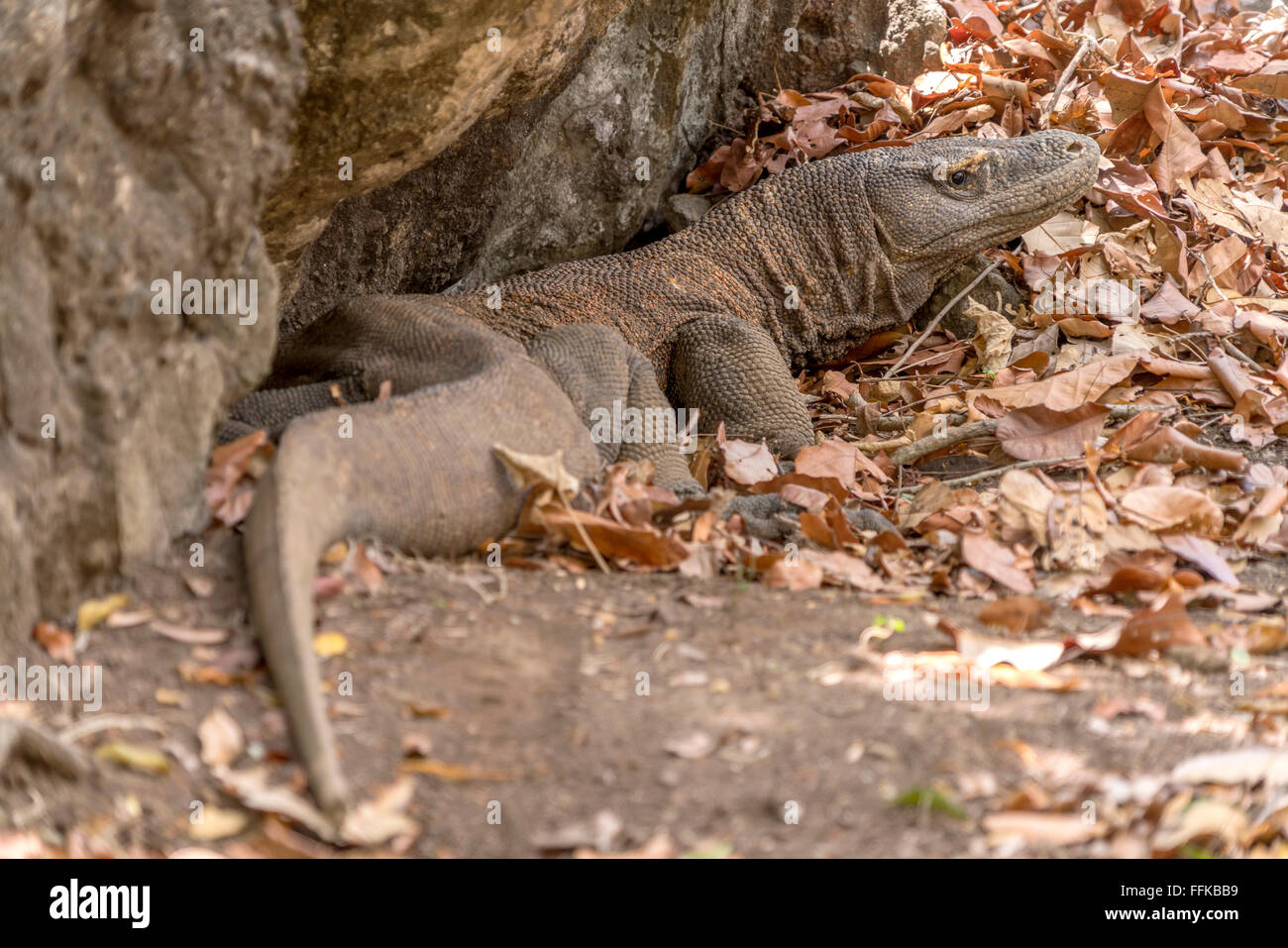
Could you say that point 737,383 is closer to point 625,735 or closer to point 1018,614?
point 1018,614

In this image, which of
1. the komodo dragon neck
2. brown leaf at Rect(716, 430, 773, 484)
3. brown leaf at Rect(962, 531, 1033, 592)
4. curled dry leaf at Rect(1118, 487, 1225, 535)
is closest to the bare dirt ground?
brown leaf at Rect(962, 531, 1033, 592)

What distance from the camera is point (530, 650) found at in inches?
102

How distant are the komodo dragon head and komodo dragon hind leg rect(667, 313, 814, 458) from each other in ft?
3.04

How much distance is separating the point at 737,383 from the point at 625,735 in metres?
2.79

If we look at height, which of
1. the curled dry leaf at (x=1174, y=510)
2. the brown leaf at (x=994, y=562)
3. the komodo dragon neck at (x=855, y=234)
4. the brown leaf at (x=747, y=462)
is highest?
the komodo dragon neck at (x=855, y=234)

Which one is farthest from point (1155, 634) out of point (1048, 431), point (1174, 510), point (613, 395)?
point (613, 395)

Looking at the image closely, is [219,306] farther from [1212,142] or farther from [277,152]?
[1212,142]

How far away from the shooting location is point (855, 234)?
18.3 feet

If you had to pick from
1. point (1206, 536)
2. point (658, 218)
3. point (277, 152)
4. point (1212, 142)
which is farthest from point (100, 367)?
point (1212, 142)

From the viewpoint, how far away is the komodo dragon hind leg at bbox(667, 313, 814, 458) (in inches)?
190

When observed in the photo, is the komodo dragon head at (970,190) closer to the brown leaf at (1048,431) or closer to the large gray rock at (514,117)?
the large gray rock at (514,117)

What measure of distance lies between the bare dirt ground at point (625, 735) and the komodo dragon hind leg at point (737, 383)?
1.98 m

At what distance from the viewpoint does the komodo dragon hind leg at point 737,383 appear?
15.8ft

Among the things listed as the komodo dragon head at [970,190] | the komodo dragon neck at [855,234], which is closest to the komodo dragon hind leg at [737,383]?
the komodo dragon neck at [855,234]
